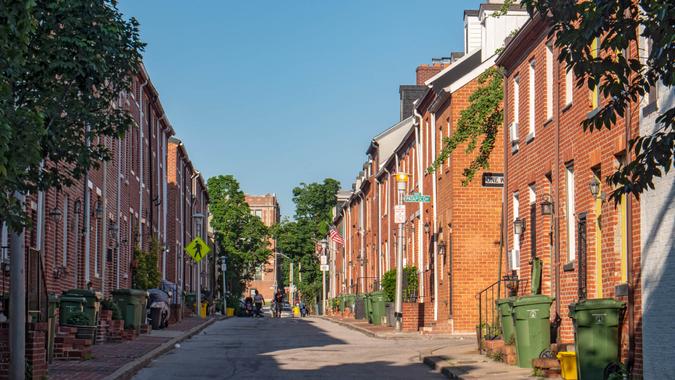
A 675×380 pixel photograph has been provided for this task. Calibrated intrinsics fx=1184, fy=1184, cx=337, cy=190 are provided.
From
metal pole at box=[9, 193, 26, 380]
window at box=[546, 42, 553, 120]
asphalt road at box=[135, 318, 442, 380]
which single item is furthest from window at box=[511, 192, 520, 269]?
metal pole at box=[9, 193, 26, 380]

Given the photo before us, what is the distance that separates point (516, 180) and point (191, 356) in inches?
294

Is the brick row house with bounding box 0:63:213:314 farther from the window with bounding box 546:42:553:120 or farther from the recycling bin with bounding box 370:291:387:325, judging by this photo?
the recycling bin with bounding box 370:291:387:325

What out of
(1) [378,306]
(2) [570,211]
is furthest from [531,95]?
(1) [378,306]

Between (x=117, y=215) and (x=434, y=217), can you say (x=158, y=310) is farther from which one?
(x=434, y=217)

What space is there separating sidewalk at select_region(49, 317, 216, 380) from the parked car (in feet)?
19.1

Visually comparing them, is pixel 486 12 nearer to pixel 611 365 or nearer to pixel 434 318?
pixel 434 318

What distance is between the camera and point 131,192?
39.0m

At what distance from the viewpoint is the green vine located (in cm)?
2811

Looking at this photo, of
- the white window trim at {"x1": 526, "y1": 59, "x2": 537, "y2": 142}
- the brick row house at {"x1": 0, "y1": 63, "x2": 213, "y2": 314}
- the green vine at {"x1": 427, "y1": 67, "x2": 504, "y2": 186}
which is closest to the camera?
the brick row house at {"x1": 0, "y1": 63, "x2": 213, "y2": 314}

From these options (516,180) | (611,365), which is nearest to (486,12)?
(516,180)

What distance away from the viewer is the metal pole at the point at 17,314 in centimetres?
1372

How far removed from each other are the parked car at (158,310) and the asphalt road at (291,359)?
345cm

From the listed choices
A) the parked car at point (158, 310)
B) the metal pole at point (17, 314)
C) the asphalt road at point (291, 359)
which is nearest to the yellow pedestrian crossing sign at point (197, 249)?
the parked car at point (158, 310)

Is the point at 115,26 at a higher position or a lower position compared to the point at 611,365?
higher
